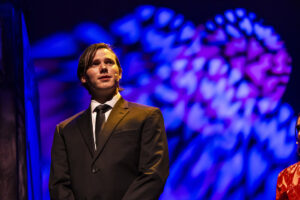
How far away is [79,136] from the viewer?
2.01 metres

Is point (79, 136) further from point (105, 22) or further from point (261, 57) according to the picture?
point (261, 57)

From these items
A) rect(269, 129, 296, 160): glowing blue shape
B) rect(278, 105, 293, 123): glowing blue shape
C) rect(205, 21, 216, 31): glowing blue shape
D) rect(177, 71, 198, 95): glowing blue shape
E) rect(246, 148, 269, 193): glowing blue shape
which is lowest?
rect(246, 148, 269, 193): glowing blue shape

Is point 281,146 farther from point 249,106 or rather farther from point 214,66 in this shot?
point 214,66

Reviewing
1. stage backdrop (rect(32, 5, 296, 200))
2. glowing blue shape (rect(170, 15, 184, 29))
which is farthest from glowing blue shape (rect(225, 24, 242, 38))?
glowing blue shape (rect(170, 15, 184, 29))

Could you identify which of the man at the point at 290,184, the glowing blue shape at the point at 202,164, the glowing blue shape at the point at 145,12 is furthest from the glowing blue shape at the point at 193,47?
the man at the point at 290,184

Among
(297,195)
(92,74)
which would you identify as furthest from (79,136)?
(297,195)

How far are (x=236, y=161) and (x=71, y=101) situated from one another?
4.19 ft

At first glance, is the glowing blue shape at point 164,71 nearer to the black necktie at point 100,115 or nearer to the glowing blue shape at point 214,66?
the glowing blue shape at point 214,66

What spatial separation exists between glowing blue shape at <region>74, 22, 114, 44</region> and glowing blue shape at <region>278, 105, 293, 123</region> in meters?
1.40

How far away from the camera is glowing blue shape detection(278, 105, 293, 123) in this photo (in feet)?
11.5

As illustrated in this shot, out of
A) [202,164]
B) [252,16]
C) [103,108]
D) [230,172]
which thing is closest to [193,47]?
[252,16]

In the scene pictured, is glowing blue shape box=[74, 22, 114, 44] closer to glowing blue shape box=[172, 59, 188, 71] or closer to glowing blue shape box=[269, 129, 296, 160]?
glowing blue shape box=[172, 59, 188, 71]

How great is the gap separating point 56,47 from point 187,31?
953 millimetres

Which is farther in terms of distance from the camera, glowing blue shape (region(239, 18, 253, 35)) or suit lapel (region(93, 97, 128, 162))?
glowing blue shape (region(239, 18, 253, 35))
